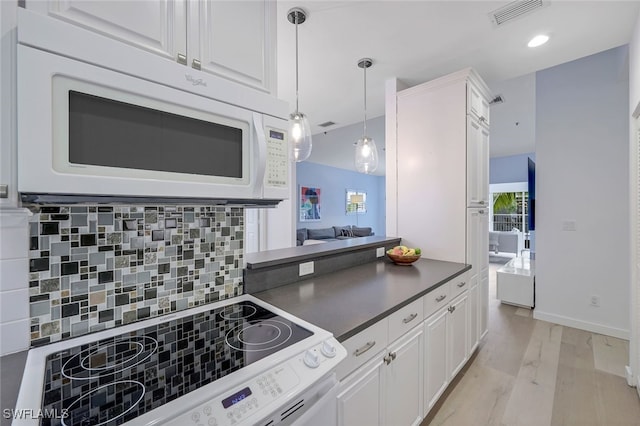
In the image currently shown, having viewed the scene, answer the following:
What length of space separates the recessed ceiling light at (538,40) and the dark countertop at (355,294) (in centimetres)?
183

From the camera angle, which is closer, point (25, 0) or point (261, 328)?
point (25, 0)

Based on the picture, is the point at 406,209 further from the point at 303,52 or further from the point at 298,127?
the point at 303,52

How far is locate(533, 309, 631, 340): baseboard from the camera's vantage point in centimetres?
280

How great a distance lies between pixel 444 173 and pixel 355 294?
150 cm

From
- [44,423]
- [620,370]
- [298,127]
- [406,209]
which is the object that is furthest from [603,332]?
[44,423]

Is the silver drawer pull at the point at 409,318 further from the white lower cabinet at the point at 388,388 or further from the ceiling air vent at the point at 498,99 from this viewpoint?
the ceiling air vent at the point at 498,99

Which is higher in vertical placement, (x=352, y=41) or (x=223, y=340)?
(x=352, y=41)

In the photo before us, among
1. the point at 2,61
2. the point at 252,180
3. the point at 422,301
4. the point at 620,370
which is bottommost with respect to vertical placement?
the point at 620,370

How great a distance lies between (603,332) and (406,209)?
2482 mm

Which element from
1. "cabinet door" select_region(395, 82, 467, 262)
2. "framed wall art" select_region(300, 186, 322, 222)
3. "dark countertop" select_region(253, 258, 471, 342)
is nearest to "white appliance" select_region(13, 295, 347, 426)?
"dark countertop" select_region(253, 258, 471, 342)

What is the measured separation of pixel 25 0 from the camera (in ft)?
2.14

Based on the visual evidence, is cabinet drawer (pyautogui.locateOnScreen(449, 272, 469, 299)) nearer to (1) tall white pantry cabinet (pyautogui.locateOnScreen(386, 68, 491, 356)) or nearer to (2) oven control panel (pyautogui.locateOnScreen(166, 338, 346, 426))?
(1) tall white pantry cabinet (pyautogui.locateOnScreen(386, 68, 491, 356))

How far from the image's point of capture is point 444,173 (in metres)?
2.41

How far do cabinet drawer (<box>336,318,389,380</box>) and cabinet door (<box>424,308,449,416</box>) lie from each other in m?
0.50
